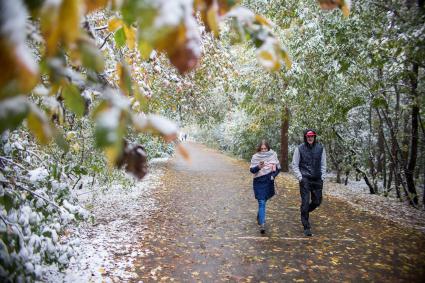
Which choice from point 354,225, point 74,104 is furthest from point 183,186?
point 74,104

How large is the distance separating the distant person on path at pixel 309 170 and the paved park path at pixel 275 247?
0.68 metres

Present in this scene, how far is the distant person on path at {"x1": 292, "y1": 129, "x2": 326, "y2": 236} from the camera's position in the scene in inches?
256

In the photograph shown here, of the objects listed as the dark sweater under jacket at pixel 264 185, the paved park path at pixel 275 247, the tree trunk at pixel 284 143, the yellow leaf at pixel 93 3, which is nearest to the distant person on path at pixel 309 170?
the dark sweater under jacket at pixel 264 185

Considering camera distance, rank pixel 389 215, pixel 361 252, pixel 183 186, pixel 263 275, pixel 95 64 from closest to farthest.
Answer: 1. pixel 95 64
2. pixel 263 275
3. pixel 361 252
4. pixel 389 215
5. pixel 183 186

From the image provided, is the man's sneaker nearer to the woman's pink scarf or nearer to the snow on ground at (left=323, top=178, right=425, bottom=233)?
the woman's pink scarf

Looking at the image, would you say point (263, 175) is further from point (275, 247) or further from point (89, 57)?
point (89, 57)

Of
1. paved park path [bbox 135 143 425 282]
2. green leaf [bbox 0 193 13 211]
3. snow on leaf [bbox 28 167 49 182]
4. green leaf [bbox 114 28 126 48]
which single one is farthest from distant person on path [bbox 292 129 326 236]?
green leaf [bbox 114 28 126 48]

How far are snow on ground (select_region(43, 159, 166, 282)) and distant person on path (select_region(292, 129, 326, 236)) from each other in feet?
9.99

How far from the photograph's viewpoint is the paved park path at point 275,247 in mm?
4797

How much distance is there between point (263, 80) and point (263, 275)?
11.5 metres

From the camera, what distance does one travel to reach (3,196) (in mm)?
2871

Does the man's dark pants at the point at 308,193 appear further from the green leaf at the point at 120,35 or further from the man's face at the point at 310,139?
the green leaf at the point at 120,35

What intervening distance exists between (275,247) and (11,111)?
5.56 m

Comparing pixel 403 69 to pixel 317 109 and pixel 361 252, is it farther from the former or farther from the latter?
pixel 317 109
